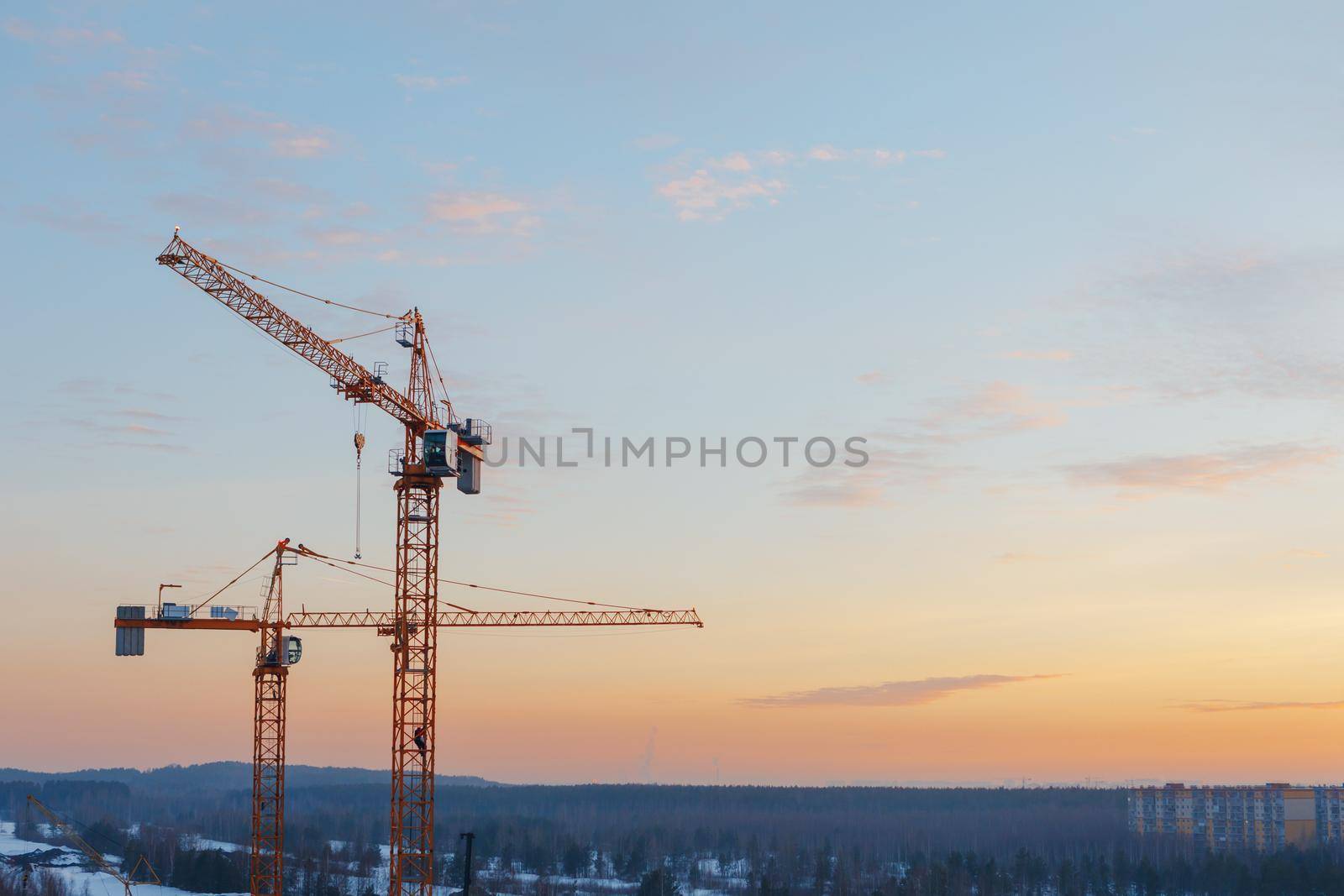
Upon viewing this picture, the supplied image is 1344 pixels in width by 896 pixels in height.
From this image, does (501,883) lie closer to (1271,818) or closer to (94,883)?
(94,883)

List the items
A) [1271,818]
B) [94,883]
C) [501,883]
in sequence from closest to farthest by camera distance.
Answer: [501,883] < [94,883] < [1271,818]

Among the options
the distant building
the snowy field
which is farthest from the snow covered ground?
the distant building

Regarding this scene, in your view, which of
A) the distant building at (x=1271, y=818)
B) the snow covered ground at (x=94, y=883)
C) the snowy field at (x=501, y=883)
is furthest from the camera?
the distant building at (x=1271, y=818)

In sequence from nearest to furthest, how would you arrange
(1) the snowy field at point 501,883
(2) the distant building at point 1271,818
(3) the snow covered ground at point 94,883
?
(3) the snow covered ground at point 94,883
(1) the snowy field at point 501,883
(2) the distant building at point 1271,818

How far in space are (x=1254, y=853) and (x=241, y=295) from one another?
137 m

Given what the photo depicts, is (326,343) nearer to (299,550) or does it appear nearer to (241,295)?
(241,295)

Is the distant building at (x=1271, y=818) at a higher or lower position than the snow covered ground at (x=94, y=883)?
higher

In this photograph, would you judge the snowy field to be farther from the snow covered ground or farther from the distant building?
the distant building

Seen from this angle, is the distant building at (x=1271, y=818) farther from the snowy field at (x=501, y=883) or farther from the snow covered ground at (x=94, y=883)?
the snow covered ground at (x=94, y=883)

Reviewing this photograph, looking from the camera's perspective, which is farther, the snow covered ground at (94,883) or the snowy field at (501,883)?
the snowy field at (501,883)

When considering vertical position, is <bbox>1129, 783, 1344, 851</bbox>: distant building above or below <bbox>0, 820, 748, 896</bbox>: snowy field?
above

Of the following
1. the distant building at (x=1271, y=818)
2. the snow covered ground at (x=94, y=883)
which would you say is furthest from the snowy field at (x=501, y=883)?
the distant building at (x=1271, y=818)


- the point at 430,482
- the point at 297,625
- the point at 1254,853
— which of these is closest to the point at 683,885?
the point at 1254,853

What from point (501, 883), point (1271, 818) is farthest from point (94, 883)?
point (1271, 818)
